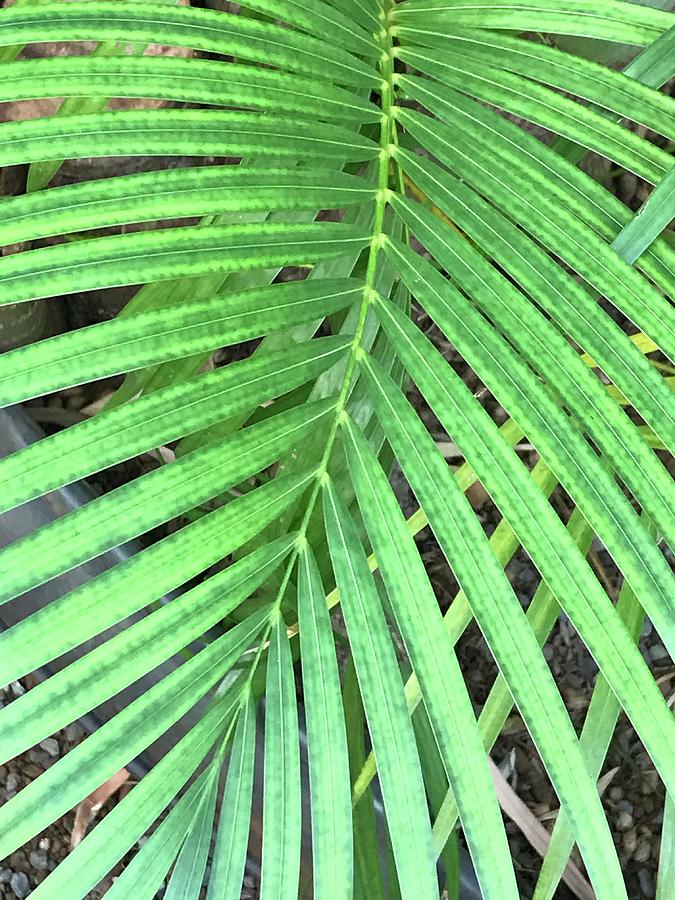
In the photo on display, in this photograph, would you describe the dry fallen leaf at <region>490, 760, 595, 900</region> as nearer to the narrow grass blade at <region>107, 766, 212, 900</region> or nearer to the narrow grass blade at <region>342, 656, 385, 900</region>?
the narrow grass blade at <region>342, 656, 385, 900</region>

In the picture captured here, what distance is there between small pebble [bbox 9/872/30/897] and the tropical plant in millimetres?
731

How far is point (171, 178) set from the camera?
1.33 feet

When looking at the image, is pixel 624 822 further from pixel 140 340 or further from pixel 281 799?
pixel 140 340

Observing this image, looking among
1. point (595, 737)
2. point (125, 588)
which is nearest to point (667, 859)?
point (595, 737)

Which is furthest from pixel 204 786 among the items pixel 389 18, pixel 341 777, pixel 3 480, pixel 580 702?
pixel 580 702

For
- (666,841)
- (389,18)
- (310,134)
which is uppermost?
(389,18)

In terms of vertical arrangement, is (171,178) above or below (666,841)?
above

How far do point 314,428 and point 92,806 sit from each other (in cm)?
77

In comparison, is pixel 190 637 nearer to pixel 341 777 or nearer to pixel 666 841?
pixel 341 777

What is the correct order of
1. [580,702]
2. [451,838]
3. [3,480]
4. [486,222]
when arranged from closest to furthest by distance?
[3,480] < [486,222] < [451,838] < [580,702]

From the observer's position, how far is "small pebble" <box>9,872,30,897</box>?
1.00 meters

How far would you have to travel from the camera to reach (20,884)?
100 cm

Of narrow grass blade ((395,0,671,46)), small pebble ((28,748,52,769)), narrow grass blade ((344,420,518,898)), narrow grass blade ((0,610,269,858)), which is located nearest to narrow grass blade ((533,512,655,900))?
narrow grass blade ((344,420,518,898))

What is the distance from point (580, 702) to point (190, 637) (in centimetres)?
75
